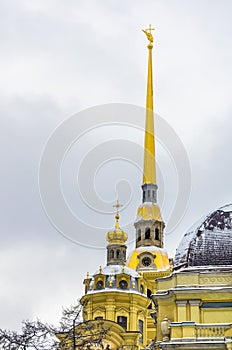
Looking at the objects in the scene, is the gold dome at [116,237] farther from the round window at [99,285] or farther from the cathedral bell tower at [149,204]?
the cathedral bell tower at [149,204]

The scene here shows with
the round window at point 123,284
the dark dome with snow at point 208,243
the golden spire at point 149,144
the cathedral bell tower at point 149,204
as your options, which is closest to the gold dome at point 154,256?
the cathedral bell tower at point 149,204

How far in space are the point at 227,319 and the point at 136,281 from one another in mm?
27062

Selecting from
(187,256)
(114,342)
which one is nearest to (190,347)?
(187,256)

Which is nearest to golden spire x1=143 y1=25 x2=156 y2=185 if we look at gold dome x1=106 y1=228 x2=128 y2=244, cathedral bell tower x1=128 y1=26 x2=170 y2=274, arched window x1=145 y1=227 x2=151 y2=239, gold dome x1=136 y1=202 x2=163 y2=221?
cathedral bell tower x1=128 y1=26 x2=170 y2=274

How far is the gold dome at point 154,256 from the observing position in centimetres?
7576

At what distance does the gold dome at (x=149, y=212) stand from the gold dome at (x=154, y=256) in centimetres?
624

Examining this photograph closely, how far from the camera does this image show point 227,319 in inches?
1208

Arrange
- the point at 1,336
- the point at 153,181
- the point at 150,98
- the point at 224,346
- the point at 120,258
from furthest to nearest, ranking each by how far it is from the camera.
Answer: the point at 150,98 < the point at 153,181 < the point at 120,258 < the point at 224,346 < the point at 1,336

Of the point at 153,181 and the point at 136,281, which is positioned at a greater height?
the point at 153,181

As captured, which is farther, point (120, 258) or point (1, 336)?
point (120, 258)

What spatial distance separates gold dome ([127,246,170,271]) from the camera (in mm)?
75762

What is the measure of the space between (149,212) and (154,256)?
9.35m

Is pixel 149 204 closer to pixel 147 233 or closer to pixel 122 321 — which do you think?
pixel 147 233

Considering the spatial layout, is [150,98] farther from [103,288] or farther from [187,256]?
[187,256]
